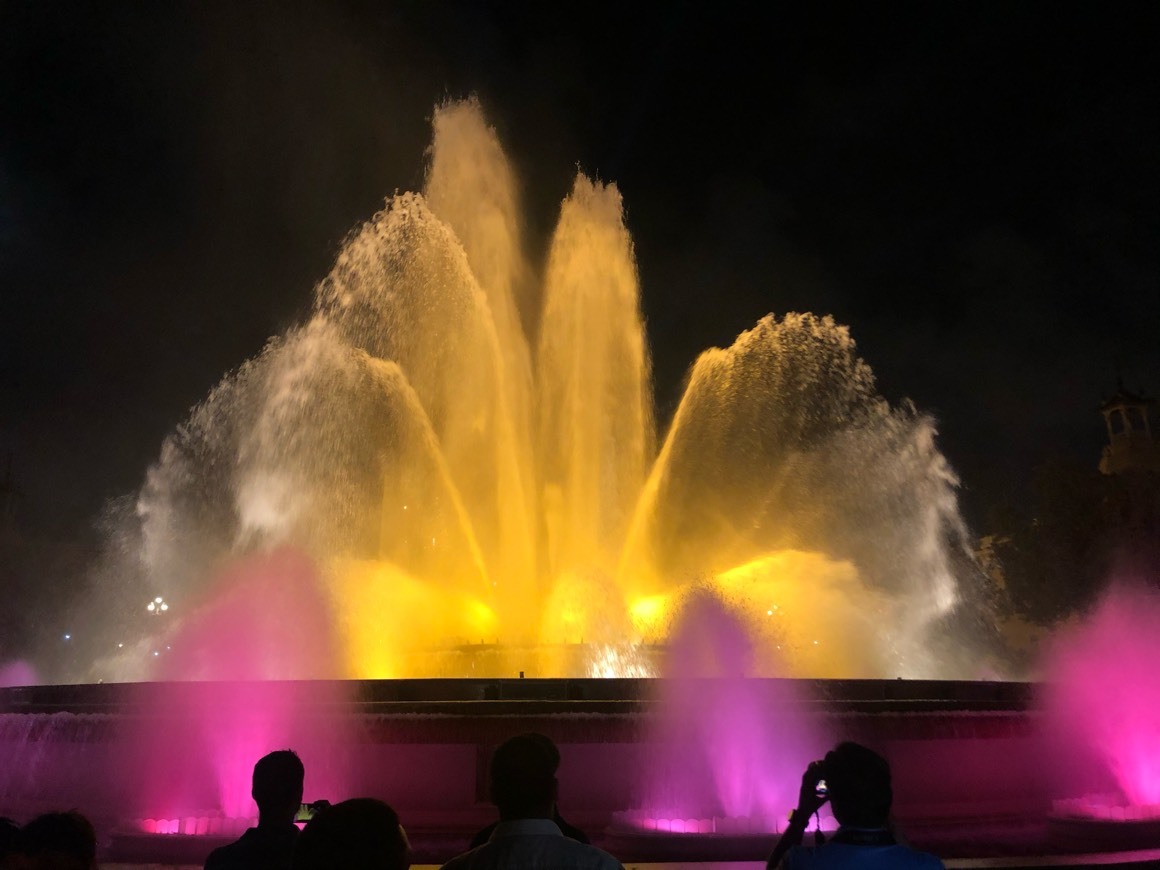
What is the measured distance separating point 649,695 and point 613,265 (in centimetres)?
1571

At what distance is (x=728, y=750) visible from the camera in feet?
30.2

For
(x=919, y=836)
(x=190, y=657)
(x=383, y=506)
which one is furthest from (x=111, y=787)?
(x=383, y=506)

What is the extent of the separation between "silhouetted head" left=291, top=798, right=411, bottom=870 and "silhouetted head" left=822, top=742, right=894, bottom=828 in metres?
1.51

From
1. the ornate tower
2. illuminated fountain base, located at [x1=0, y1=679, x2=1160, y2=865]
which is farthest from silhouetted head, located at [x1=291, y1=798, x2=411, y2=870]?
the ornate tower

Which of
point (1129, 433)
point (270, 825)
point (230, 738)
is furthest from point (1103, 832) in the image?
point (1129, 433)

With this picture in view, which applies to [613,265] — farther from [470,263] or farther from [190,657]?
[190,657]

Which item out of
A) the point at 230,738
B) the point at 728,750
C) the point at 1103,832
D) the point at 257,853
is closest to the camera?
the point at 257,853

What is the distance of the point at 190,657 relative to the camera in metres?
13.3

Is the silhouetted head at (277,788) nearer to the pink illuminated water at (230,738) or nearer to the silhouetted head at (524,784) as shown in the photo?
the silhouetted head at (524,784)

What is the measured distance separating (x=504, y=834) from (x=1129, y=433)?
6025cm

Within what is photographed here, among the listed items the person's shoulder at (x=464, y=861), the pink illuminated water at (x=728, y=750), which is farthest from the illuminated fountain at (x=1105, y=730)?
the person's shoulder at (x=464, y=861)

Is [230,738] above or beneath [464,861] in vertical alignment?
above

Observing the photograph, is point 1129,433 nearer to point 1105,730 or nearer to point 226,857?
point 1105,730

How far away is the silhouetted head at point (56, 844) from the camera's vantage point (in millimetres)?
2850
